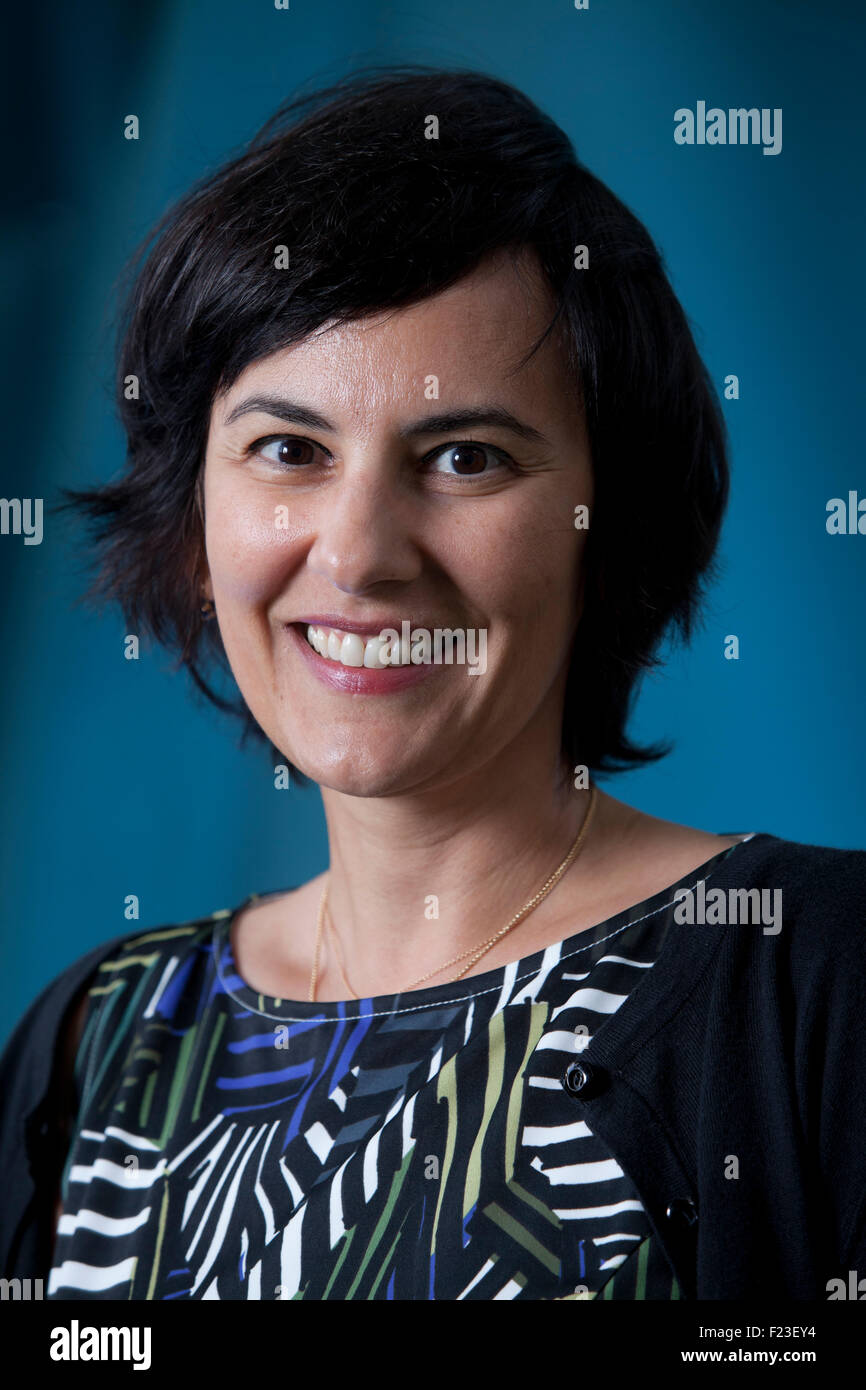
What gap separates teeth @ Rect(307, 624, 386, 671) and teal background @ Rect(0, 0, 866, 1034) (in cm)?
51

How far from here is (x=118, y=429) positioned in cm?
203

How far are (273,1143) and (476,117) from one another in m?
1.09

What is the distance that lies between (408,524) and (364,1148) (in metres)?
0.62

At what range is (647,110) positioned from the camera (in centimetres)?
175

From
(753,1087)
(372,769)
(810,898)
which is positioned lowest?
(753,1087)

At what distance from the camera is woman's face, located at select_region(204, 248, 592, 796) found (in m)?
1.25

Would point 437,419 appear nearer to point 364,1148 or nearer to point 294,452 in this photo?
point 294,452

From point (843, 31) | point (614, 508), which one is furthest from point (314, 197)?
point (843, 31)

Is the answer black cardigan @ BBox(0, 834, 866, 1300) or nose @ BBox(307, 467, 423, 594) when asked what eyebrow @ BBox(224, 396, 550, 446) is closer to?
nose @ BBox(307, 467, 423, 594)

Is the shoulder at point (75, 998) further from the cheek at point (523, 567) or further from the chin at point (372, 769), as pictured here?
the cheek at point (523, 567)

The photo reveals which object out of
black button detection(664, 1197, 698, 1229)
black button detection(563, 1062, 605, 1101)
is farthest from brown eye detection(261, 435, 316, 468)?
black button detection(664, 1197, 698, 1229)

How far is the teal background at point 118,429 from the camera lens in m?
1.72

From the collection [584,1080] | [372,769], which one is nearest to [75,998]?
[372,769]

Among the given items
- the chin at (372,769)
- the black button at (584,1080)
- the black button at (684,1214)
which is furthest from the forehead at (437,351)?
the black button at (684,1214)
